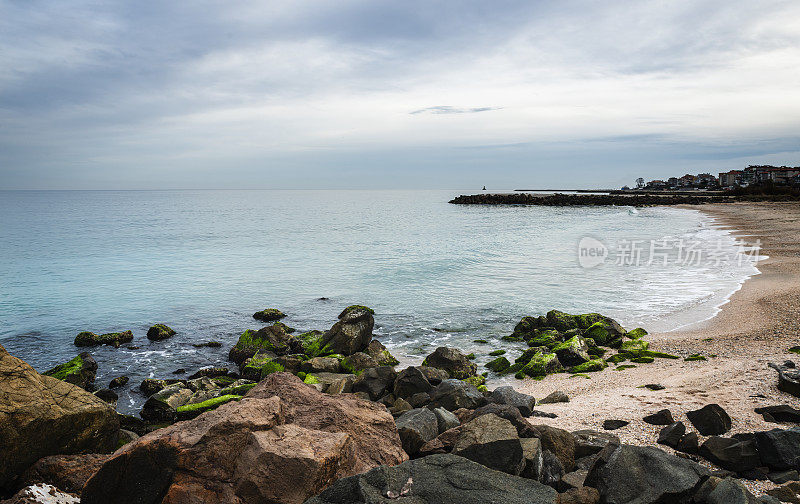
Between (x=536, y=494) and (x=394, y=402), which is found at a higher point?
(x=536, y=494)

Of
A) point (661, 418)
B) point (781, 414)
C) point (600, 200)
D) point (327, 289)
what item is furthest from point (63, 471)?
point (600, 200)

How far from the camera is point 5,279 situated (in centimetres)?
2823

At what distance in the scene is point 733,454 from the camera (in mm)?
5172

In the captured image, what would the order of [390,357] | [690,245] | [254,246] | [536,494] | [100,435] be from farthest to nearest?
[254,246] < [690,245] < [390,357] < [100,435] < [536,494]

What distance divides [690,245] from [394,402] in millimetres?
34634

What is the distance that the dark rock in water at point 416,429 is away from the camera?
5.70m

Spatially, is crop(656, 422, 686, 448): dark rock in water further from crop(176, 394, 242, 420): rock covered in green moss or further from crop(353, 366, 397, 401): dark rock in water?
crop(176, 394, 242, 420): rock covered in green moss

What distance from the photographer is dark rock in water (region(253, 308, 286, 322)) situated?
730 inches

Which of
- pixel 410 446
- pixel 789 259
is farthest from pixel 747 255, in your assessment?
pixel 410 446

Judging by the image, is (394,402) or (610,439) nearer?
(610,439)

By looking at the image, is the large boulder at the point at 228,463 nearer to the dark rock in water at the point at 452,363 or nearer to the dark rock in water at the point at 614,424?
the dark rock in water at the point at 614,424

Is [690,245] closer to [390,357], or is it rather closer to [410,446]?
[390,357]

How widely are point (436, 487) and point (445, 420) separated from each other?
9.22 feet

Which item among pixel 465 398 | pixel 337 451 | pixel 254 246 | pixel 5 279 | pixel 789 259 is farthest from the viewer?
pixel 254 246
